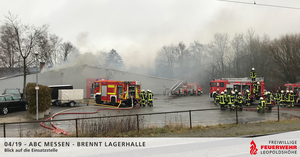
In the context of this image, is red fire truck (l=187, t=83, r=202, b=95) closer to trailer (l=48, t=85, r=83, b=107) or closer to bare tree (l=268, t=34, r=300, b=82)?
bare tree (l=268, t=34, r=300, b=82)

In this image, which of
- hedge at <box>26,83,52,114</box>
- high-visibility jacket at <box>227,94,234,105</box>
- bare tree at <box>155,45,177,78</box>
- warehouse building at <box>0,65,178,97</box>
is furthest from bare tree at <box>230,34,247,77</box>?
hedge at <box>26,83,52,114</box>

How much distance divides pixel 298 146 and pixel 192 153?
3.26m

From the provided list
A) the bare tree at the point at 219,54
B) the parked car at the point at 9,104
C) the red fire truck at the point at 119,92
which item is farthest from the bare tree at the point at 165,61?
the parked car at the point at 9,104

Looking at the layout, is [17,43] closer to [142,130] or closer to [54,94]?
[54,94]

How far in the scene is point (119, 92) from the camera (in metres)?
19.4

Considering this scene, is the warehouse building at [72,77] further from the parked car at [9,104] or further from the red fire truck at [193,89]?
the parked car at [9,104]

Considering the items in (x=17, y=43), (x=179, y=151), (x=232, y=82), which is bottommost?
(x=179, y=151)

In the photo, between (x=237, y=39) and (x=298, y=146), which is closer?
(x=298, y=146)

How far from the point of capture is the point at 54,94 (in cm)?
2189

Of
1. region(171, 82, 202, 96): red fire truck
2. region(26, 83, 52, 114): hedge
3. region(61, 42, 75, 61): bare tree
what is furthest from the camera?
region(61, 42, 75, 61): bare tree

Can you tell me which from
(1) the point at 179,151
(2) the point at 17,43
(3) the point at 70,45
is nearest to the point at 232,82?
(1) the point at 179,151

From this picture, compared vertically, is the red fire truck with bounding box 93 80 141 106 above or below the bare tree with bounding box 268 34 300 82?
below

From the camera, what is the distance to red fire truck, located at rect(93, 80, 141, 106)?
19.2m

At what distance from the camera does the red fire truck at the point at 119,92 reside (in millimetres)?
19203
